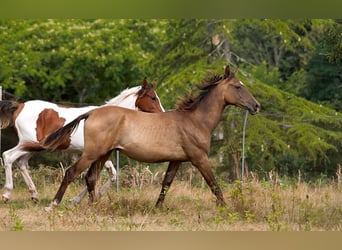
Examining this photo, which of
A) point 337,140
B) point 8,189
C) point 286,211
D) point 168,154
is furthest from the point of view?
point 337,140

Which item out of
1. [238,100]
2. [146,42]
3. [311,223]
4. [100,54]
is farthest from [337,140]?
[146,42]

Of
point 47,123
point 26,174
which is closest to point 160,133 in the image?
point 47,123

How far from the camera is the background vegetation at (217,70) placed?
51.9 ft

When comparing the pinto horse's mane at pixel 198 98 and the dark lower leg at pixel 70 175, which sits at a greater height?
the pinto horse's mane at pixel 198 98

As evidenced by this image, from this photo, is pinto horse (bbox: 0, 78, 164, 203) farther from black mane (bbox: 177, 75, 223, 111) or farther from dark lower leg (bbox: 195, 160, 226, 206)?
dark lower leg (bbox: 195, 160, 226, 206)

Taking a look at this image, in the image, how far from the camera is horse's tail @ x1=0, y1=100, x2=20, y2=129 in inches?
457

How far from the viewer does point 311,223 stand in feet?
26.1

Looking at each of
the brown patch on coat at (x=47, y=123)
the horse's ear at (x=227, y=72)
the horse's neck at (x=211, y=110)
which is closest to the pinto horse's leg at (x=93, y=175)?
the brown patch on coat at (x=47, y=123)

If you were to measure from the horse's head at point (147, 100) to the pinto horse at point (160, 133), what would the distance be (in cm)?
108

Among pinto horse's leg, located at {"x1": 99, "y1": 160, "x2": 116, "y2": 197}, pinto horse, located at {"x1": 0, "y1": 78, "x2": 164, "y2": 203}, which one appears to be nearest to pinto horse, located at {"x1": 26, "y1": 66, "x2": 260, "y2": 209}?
pinto horse's leg, located at {"x1": 99, "y1": 160, "x2": 116, "y2": 197}

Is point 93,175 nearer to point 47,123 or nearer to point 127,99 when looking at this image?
point 47,123

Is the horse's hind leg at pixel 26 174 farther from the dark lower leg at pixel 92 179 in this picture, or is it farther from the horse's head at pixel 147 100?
the horse's head at pixel 147 100

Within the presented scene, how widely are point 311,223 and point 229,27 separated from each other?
11207 millimetres

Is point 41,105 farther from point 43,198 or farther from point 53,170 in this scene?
point 53,170
